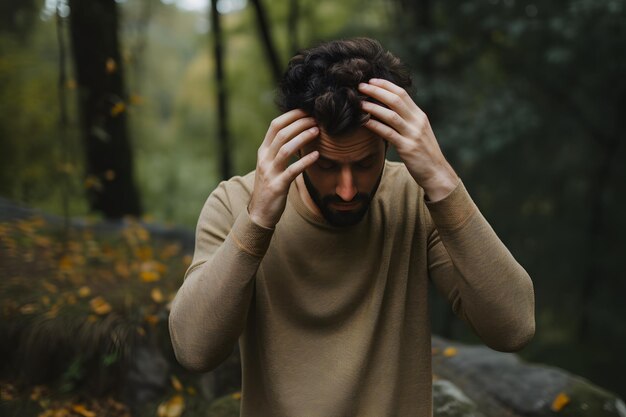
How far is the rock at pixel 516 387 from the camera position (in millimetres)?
3695

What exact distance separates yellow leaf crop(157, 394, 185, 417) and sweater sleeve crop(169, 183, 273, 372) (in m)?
1.84

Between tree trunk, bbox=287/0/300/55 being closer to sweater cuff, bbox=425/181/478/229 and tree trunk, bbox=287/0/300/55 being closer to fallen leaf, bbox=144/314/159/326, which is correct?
fallen leaf, bbox=144/314/159/326

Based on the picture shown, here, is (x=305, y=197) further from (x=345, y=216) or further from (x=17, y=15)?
(x=17, y=15)

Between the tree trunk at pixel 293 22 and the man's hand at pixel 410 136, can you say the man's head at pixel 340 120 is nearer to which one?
the man's hand at pixel 410 136

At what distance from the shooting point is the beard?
1854mm

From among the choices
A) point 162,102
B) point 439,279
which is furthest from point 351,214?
point 162,102

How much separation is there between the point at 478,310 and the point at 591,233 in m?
9.99

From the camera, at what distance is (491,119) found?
781 cm

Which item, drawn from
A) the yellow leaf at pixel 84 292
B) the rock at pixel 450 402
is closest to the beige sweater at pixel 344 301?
the rock at pixel 450 402

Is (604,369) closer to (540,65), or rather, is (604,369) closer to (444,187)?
(540,65)

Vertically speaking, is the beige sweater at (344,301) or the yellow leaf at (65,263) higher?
the beige sweater at (344,301)

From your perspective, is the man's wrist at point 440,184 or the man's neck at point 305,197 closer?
the man's wrist at point 440,184

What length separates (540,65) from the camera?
27.8ft

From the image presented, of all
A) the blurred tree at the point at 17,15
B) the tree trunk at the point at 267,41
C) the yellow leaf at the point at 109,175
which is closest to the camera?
the yellow leaf at the point at 109,175
